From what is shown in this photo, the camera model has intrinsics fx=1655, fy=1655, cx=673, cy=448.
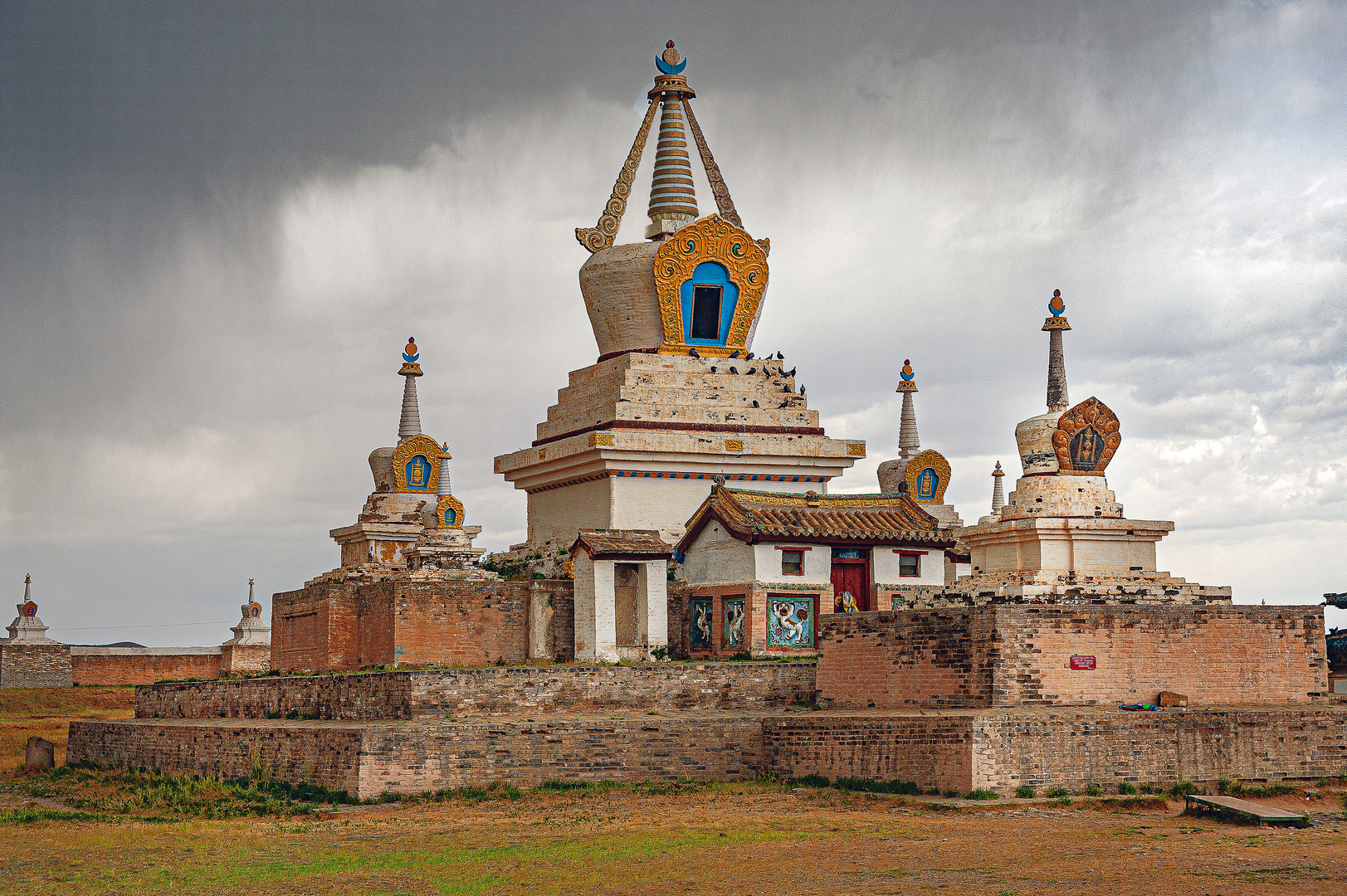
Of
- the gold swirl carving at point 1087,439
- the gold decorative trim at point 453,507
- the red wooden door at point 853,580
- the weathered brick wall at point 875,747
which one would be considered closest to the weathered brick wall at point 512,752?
the weathered brick wall at point 875,747

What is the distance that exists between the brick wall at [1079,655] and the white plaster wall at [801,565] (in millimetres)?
2846

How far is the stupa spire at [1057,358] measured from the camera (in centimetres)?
2709

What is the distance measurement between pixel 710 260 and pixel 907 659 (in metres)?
10.3

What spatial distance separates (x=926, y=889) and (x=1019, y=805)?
3938mm

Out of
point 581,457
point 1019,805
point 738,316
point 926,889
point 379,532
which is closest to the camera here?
point 926,889

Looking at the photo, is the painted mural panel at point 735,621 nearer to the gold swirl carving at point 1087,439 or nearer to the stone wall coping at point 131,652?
the gold swirl carving at point 1087,439

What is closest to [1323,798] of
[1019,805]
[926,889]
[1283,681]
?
[1283,681]

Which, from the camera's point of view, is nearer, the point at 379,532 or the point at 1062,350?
the point at 1062,350

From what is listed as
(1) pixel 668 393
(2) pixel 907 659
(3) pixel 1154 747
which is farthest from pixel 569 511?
(3) pixel 1154 747

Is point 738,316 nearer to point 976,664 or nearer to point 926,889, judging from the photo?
point 976,664

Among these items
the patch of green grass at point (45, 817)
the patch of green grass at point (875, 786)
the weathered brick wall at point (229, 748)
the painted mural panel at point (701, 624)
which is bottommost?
the patch of green grass at point (45, 817)

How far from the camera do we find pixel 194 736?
2284 centimetres

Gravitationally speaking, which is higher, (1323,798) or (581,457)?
(581,457)

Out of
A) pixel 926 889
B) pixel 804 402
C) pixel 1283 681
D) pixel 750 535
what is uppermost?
pixel 804 402
